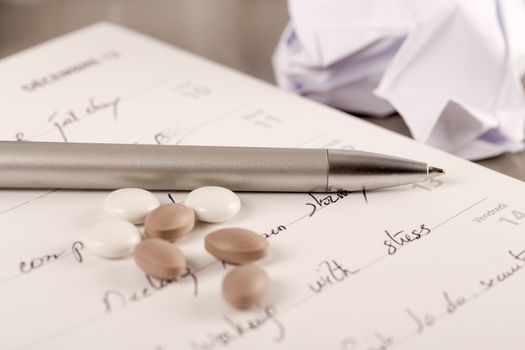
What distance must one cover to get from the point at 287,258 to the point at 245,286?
5cm

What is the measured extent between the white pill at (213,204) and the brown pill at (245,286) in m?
0.05

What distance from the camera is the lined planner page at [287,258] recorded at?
1.25ft

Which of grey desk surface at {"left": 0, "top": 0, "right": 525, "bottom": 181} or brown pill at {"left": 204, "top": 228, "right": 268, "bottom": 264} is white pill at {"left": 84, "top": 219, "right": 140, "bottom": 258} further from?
grey desk surface at {"left": 0, "top": 0, "right": 525, "bottom": 181}

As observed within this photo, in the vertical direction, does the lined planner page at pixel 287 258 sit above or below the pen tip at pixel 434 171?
below

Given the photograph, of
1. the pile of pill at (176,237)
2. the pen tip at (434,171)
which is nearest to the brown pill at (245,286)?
the pile of pill at (176,237)

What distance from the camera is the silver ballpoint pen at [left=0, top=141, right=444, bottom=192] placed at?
46cm

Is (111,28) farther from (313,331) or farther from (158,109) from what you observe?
(313,331)

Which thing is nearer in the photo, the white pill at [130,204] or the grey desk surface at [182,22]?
the white pill at [130,204]

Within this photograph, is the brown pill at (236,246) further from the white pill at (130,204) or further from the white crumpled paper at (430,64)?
the white crumpled paper at (430,64)

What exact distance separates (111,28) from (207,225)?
31cm

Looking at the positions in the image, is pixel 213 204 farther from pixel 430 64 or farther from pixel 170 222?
pixel 430 64

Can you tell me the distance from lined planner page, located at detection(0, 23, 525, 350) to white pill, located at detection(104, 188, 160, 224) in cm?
1

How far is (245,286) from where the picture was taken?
389 mm

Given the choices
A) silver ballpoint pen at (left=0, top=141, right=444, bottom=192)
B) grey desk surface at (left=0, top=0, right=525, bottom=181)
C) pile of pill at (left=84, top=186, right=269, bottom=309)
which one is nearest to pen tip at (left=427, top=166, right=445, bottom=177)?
silver ballpoint pen at (left=0, top=141, right=444, bottom=192)
